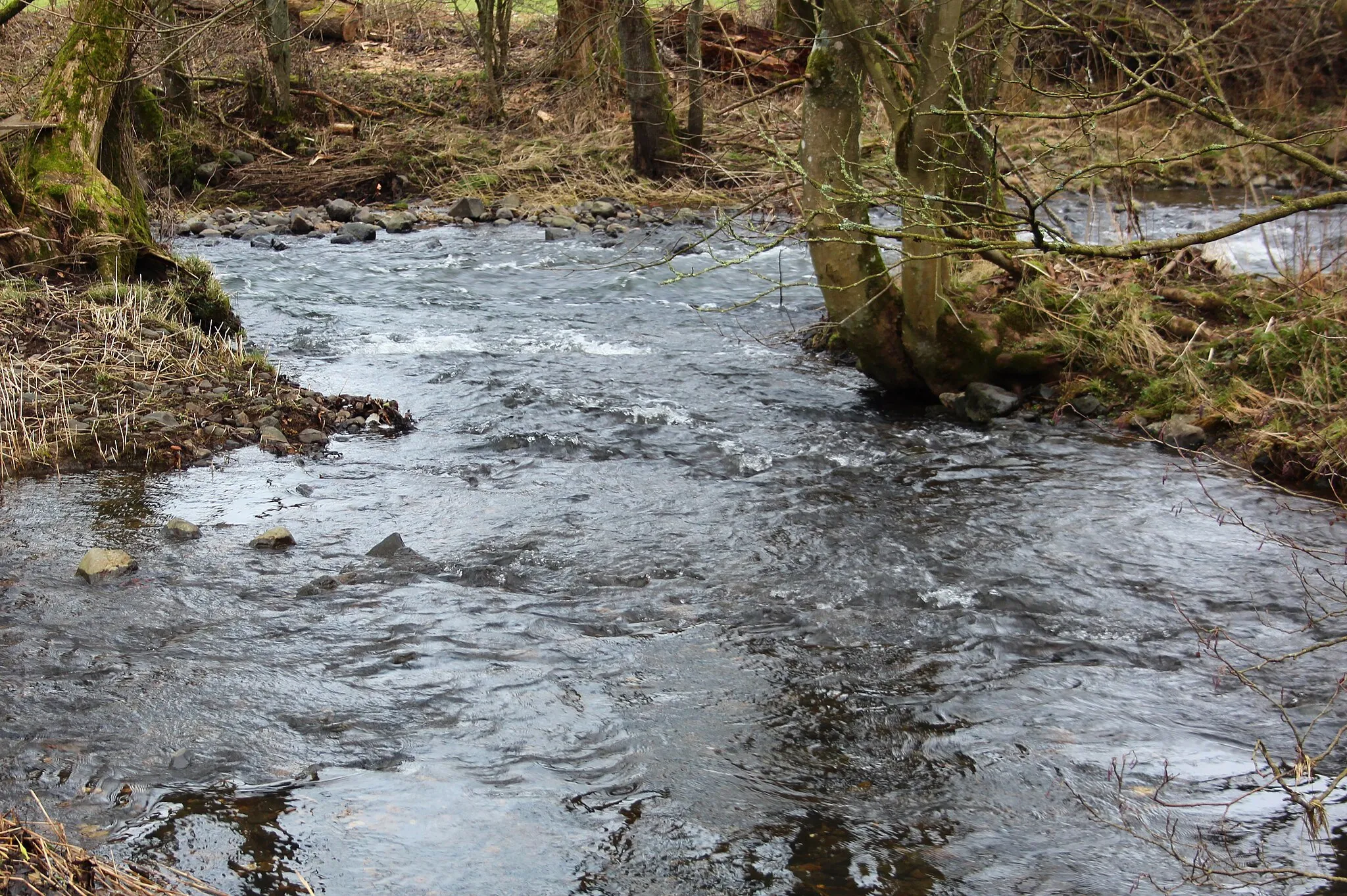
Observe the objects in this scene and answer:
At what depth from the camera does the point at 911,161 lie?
8555mm

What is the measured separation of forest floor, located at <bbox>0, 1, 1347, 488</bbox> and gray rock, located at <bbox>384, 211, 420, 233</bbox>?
5.03 ft

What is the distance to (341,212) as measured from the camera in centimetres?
1694

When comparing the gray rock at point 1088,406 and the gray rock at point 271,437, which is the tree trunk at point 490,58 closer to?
the gray rock at point 271,437

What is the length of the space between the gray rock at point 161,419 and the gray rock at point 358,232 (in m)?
8.34

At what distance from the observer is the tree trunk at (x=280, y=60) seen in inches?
739

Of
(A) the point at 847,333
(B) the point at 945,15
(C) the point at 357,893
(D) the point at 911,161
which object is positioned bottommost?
→ (C) the point at 357,893

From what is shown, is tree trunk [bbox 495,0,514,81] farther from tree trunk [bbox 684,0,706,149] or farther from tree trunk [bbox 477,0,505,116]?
tree trunk [bbox 684,0,706,149]

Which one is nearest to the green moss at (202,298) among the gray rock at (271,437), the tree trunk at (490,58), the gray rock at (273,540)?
the gray rock at (271,437)

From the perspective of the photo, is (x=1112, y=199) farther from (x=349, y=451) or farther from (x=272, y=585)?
(x=272, y=585)

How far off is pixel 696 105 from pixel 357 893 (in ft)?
53.5

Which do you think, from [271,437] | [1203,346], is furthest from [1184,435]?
[271,437]

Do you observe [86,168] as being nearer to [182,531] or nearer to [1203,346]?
[182,531]

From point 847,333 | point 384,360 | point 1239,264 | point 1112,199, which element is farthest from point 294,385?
point 1112,199

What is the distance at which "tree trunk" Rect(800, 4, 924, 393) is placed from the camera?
8.41 meters
